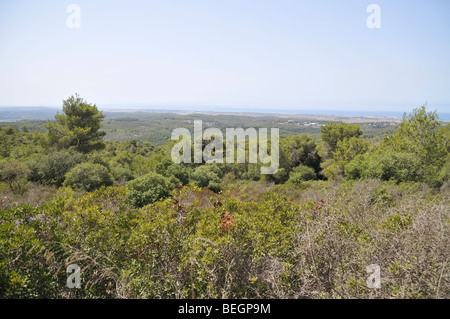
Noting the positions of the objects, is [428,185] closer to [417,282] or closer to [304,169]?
[304,169]

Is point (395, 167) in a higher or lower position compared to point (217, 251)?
lower

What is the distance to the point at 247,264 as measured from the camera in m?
2.96

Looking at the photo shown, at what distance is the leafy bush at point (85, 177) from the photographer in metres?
12.5

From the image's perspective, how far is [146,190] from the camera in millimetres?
11047

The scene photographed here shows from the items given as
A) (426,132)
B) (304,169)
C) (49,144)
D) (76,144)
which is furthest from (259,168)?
(49,144)

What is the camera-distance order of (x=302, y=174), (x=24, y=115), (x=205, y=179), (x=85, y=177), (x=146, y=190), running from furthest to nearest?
(x=24, y=115) → (x=302, y=174) → (x=205, y=179) → (x=85, y=177) → (x=146, y=190)

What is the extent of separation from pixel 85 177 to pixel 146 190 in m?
4.39

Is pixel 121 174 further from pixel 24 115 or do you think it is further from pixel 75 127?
pixel 24 115

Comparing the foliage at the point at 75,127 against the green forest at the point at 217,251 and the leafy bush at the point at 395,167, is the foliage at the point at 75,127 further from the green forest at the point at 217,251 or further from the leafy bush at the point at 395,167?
the leafy bush at the point at 395,167

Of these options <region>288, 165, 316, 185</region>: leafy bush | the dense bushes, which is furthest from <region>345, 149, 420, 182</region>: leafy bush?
the dense bushes

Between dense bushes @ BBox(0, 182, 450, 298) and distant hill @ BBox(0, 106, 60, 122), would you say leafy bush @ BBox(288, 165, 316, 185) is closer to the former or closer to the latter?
dense bushes @ BBox(0, 182, 450, 298)

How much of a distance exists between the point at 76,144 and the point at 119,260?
704 inches
